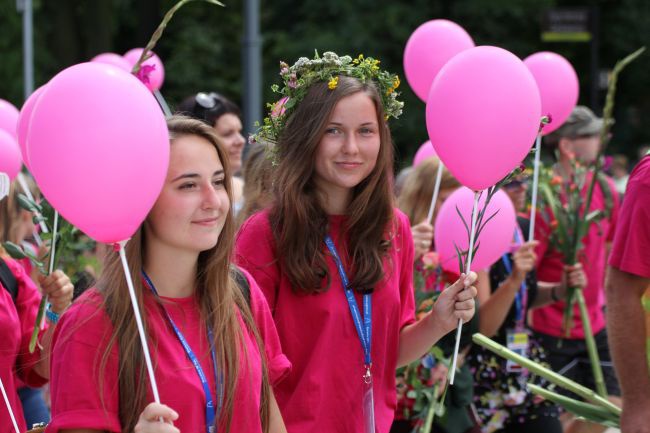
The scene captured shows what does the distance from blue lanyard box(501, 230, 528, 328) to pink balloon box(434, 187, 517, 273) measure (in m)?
0.60

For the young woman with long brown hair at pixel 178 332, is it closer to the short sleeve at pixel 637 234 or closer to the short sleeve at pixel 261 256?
the short sleeve at pixel 261 256

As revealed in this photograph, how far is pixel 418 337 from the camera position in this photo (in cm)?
358

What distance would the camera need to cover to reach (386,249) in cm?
363

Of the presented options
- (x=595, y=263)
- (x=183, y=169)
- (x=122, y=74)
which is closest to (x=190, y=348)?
(x=183, y=169)

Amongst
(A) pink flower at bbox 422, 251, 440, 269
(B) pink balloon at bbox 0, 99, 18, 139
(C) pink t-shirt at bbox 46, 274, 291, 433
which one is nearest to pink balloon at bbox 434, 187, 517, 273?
(A) pink flower at bbox 422, 251, 440, 269

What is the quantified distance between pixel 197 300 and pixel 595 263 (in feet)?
13.6

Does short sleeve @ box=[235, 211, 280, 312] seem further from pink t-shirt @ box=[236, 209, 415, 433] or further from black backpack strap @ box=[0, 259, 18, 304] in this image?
black backpack strap @ box=[0, 259, 18, 304]

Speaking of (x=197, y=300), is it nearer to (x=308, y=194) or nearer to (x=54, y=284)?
(x=308, y=194)

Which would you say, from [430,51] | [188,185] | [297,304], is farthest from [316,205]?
[430,51]

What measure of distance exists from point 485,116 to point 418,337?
0.81 meters

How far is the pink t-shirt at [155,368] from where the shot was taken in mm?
2555

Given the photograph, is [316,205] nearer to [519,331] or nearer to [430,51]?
[430,51]

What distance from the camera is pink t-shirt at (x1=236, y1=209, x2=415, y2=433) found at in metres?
3.43

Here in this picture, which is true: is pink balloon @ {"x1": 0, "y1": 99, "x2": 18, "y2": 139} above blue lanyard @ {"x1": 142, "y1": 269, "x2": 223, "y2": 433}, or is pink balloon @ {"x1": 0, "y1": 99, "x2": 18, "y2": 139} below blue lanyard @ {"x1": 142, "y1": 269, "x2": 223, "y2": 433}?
above
